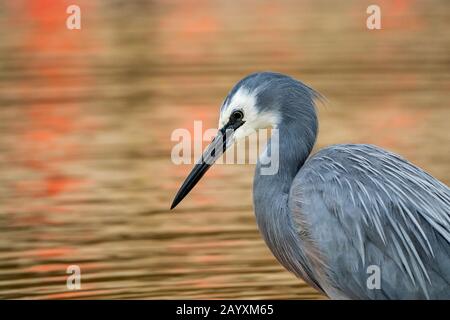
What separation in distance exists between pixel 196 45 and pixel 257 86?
1260cm

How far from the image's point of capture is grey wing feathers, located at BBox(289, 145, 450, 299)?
6371 mm

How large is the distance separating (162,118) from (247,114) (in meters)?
6.98

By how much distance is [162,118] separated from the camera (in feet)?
45.7

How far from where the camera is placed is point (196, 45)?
768 inches

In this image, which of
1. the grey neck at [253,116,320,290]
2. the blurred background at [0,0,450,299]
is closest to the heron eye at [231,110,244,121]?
the grey neck at [253,116,320,290]

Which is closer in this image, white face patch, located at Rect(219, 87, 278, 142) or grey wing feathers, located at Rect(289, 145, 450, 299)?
grey wing feathers, located at Rect(289, 145, 450, 299)

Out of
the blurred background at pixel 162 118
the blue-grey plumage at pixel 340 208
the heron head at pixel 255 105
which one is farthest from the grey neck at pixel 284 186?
the blurred background at pixel 162 118

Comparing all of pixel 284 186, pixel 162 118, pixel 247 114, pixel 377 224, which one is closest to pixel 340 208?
pixel 377 224

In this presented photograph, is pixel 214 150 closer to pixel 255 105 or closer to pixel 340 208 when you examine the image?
pixel 255 105

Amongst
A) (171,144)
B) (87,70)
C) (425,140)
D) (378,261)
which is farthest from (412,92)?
(378,261)

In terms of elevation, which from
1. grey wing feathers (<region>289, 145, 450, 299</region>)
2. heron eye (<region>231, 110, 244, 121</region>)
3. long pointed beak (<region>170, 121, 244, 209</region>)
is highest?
heron eye (<region>231, 110, 244, 121</region>)

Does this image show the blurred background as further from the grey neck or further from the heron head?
the heron head

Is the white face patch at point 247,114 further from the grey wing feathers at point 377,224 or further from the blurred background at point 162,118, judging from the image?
the blurred background at point 162,118

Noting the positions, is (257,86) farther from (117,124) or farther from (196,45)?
(196,45)
